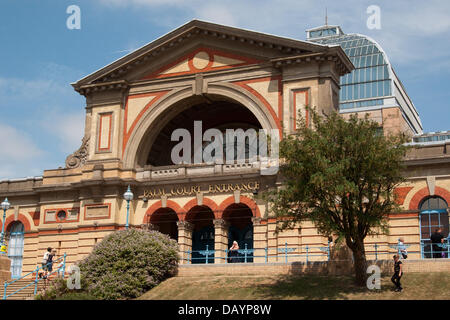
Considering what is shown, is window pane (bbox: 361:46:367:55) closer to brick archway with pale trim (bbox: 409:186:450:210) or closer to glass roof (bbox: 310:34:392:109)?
glass roof (bbox: 310:34:392:109)

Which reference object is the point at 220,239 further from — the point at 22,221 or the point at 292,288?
the point at 22,221

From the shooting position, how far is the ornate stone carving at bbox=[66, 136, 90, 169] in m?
45.1

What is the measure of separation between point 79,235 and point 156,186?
6.17 meters

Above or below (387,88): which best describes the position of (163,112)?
below

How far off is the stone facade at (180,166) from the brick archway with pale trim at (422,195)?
0.21ft

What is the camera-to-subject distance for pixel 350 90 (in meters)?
65.9

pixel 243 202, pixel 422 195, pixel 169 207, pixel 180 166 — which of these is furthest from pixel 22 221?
pixel 422 195

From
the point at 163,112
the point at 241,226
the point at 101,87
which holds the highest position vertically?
the point at 101,87

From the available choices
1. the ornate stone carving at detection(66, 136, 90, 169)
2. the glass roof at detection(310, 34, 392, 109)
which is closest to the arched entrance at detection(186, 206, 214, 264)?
the ornate stone carving at detection(66, 136, 90, 169)

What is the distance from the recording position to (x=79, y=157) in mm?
45344

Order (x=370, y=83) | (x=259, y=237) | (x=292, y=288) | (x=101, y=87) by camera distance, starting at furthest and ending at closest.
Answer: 1. (x=370, y=83)
2. (x=101, y=87)
3. (x=259, y=237)
4. (x=292, y=288)

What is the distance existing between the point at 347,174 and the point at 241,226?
1661cm
